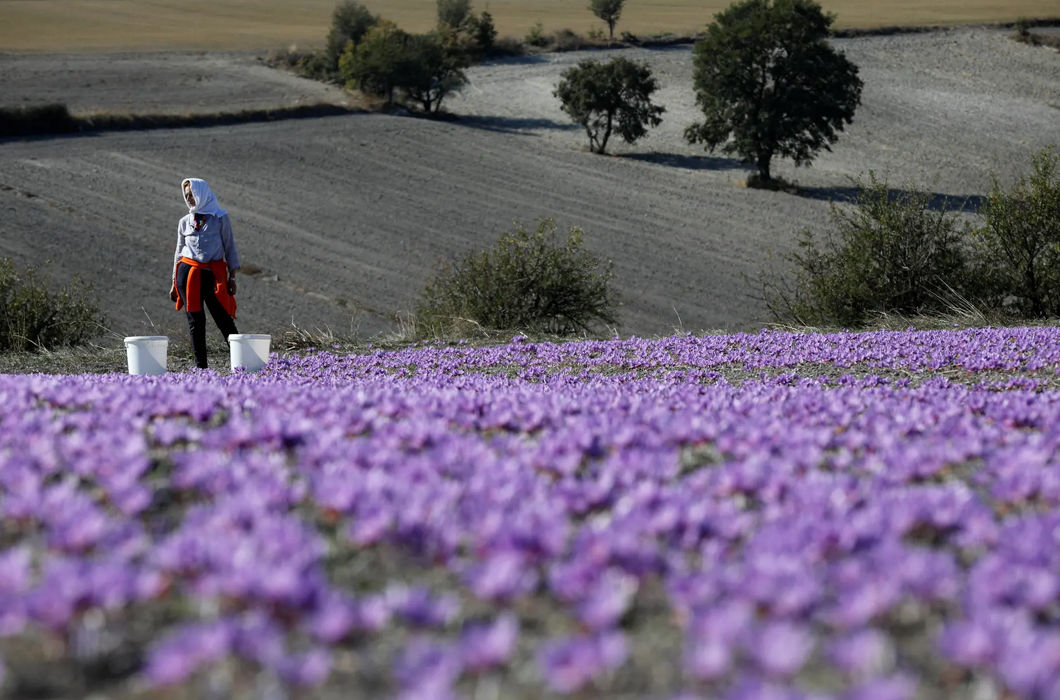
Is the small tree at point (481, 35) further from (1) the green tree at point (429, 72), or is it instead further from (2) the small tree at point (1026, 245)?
(2) the small tree at point (1026, 245)

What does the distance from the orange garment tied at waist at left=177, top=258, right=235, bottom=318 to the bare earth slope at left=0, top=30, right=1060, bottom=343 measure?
1137cm

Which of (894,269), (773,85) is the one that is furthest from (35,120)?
(894,269)

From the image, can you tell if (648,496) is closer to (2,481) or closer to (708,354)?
(2,481)

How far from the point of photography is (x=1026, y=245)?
19344 mm

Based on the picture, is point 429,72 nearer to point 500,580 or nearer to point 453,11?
point 453,11

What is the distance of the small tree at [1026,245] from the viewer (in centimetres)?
1909

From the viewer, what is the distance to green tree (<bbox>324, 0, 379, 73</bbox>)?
2913 inches

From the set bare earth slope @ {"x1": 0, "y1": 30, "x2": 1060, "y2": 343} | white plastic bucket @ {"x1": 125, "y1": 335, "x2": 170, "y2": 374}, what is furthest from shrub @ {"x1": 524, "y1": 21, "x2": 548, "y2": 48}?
white plastic bucket @ {"x1": 125, "y1": 335, "x2": 170, "y2": 374}

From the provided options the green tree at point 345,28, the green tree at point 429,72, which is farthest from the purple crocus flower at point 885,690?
the green tree at point 345,28

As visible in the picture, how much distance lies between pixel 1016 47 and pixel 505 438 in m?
93.9

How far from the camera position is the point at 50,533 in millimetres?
2494

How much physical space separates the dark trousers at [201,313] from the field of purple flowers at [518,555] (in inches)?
304

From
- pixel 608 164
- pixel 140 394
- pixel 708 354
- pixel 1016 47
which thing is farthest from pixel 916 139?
pixel 140 394

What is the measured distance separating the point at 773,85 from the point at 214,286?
56049mm
